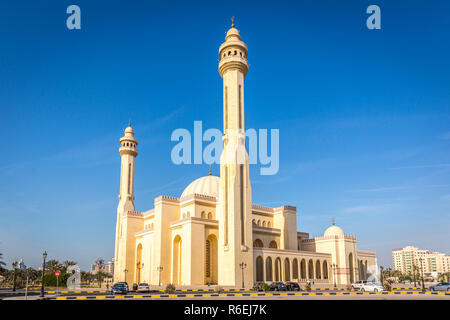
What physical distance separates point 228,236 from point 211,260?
6.44 m

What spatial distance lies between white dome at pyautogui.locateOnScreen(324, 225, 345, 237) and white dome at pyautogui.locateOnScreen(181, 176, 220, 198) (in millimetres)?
16084

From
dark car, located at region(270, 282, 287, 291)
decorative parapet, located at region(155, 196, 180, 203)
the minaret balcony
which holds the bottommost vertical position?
dark car, located at region(270, 282, 287, 291)

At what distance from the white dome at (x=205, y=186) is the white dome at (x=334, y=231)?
52.8 feet

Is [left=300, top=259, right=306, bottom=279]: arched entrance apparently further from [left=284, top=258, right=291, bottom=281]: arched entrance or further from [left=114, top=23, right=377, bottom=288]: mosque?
[left=284, top=258, right=291, bottom=281]: arched entrance

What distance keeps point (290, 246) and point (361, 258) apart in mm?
12579

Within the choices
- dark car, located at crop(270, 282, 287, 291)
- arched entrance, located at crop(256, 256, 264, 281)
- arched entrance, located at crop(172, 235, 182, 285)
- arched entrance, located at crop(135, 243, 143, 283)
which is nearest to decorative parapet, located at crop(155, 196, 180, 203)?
arched entrance, located at crop(172, 235, 182, 285)

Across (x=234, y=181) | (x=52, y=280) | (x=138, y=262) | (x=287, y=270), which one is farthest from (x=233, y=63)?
(x=52, y=280)

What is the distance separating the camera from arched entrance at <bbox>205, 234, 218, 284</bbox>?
155 ft

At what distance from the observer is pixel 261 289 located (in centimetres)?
3428

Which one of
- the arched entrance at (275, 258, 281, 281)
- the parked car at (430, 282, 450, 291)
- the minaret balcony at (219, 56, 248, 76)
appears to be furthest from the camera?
the arched entrance at (275, 258, 281, 281)
